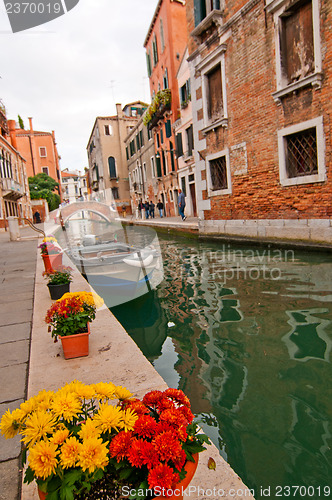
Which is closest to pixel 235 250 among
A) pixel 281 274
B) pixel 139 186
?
pixel 281 274

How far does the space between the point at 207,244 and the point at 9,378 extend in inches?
373

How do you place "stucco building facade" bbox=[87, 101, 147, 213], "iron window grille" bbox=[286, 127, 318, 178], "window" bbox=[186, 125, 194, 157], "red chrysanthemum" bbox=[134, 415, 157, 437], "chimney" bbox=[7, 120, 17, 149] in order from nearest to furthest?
"red chrysanthemum" bbox=[134, 415, 157, 437] → "iron window grille" bbox=[286, 127, 318, 178] → "window" bbox=[186, 125, 194, 157] → "chimney" bbox=[7, 120, 17, 149] → "stucco building facade" bbox=[87, 101, 147, 213]

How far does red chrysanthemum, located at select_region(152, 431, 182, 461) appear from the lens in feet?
3.58

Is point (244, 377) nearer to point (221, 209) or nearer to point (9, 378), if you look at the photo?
point (9, 378)

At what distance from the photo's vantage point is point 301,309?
487 centimetres

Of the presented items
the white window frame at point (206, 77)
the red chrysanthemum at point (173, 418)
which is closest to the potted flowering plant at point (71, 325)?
the red chrysanthemum at point (173, 418)

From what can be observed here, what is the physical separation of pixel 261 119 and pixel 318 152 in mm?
2290

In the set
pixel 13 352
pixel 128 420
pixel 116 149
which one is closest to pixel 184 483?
pixel 128 420

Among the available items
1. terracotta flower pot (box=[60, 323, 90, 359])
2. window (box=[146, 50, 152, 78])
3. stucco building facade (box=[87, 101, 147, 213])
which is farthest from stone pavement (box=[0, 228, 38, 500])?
stucco building facade (box=[87, 101, 147, 213])

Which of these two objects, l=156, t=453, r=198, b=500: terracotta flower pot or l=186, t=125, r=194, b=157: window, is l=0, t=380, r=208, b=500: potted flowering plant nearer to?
l=156, t=453, r=198, b=500: terracotta flower pot

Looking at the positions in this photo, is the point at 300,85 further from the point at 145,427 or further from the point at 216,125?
the point at 145,427

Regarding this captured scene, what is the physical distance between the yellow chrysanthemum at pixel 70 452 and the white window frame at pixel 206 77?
1079cm

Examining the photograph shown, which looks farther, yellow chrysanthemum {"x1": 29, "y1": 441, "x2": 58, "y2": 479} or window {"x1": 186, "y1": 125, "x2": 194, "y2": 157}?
window {"x1": 186, "y1": 125, "x2": 194, "y2": 157}

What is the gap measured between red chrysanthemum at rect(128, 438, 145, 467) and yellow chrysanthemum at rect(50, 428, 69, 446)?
218 millimetres
